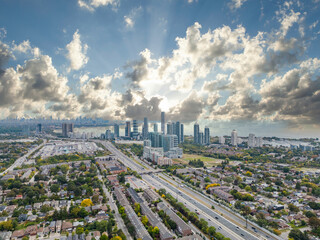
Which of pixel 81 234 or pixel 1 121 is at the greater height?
pixel 1 121

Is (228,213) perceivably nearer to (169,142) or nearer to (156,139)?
(169,142)

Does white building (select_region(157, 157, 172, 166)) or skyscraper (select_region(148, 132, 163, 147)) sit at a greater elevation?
skyscraper (select_region(148, 132, 163, 147))

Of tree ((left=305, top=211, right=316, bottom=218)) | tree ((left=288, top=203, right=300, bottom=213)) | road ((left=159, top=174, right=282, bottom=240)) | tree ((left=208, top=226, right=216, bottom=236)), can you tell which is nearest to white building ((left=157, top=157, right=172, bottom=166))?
road ((left=159, top=174, right=282, bottom=240))

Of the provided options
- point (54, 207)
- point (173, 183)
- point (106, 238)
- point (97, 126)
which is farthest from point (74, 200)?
point (97, 126)

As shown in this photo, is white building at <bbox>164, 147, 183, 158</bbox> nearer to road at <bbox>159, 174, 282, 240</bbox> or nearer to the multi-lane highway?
the multi-lane highway

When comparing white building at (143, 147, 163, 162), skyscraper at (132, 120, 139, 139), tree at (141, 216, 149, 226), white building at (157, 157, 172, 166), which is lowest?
tree at (141, 216, 149, 226)

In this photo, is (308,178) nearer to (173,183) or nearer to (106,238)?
(173,183)

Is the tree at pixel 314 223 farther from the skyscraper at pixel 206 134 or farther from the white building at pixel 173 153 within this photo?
the skyscraper at pixel 206 134

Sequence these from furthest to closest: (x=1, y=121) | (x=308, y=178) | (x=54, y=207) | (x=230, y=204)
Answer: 1. (x=1, y=121)
2. (x=308, y=178)
3. (x=230, y=204)
4. (x=54, y=207)

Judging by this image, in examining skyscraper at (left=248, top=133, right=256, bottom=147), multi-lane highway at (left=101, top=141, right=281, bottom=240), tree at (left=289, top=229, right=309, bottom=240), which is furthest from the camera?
skyscraper at (left=248, top=133, right=256, bottom=147)

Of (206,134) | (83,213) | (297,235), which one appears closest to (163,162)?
(83,213)

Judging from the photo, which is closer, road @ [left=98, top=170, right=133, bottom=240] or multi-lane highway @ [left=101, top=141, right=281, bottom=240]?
multi-lane highway @ [left=101, top=141, right=281, bottom=240]
